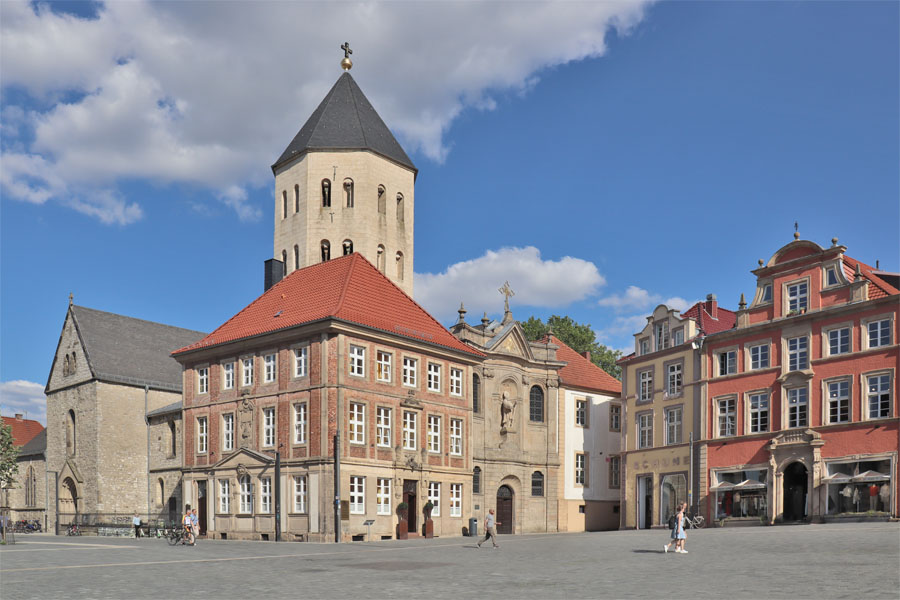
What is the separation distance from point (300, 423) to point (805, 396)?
80.8 ft

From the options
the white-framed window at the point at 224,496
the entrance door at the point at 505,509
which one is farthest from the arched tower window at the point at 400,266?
the white-framed window at the point at 224,496

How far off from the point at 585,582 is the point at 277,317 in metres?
32.1

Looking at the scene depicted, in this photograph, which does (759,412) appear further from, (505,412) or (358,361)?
(358,361)

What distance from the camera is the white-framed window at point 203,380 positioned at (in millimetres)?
Answer: 50750

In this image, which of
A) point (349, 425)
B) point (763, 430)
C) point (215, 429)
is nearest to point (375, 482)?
point (349, 425)

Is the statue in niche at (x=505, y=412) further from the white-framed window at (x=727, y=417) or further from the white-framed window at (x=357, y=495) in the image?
the white-framed window at (x=357, y=495)

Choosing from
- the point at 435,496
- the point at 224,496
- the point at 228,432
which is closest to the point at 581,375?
the point at 435,496

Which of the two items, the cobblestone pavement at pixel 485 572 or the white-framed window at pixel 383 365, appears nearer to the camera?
the cobblestone pavement at pixel 485 572

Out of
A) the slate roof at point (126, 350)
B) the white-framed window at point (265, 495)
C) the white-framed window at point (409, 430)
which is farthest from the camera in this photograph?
the slate roof at point (126, 350)

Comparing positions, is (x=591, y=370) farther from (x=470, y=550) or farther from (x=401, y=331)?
(x=470, y=550)

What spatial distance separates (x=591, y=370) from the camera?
224 feet

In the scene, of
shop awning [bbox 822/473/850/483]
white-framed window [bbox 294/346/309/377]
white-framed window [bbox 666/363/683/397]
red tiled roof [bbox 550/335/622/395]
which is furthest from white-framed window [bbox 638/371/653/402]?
white-framed window [bbox 294/346/309/377]

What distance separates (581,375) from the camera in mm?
65625

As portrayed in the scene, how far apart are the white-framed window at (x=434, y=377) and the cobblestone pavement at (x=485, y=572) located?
16827 mm
